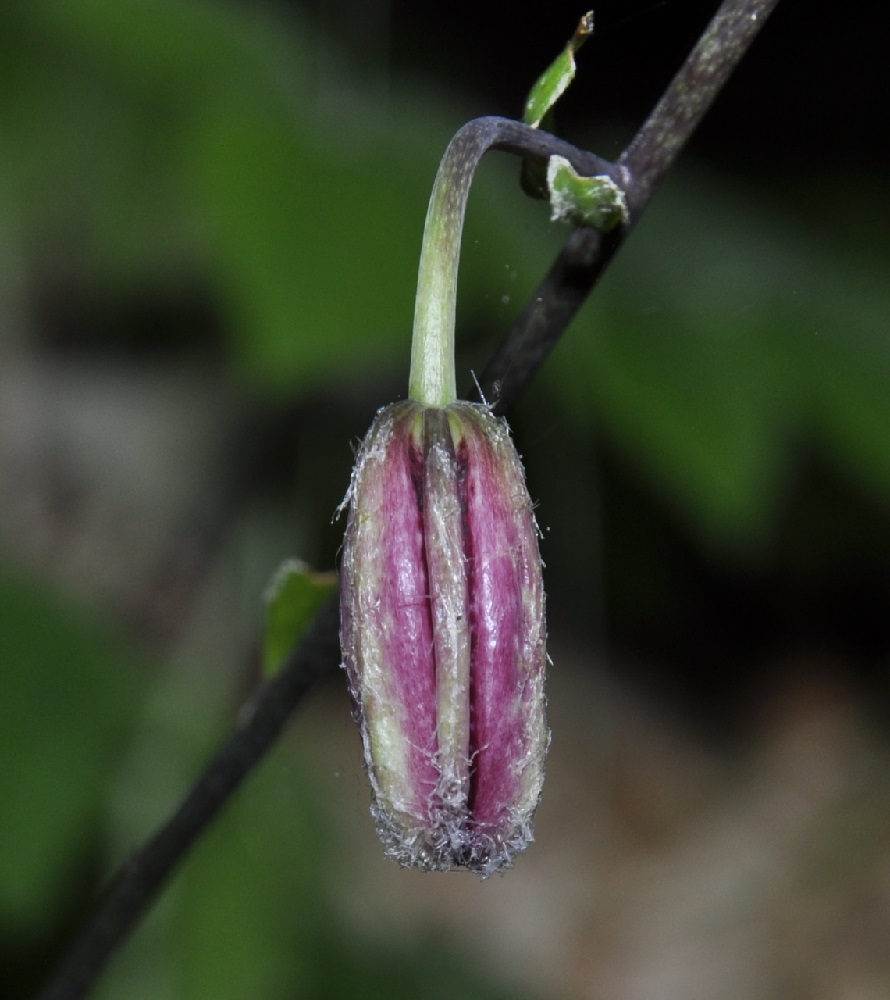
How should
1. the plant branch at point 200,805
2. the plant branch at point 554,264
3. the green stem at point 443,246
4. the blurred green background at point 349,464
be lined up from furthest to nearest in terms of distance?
the blurred green background at point 349,464 < the plant branch at point 200,805 < the plant branch at point 554,264 < the green stem at point 443,246

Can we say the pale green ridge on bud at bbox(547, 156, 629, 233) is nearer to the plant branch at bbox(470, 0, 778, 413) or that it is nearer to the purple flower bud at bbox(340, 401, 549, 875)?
the plant branch at bbox(470, 0, 778, 413)

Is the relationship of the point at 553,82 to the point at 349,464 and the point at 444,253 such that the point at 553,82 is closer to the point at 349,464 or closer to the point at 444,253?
the point at 444,253

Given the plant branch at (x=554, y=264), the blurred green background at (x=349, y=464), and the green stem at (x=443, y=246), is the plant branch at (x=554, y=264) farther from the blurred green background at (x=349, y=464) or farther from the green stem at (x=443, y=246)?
the blurred green background at (x=349, y=464)

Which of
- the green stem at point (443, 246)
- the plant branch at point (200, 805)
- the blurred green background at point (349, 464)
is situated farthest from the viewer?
the blurred green background at point (349, 464)

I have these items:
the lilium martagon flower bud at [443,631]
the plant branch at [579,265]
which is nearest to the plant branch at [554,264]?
the plant branch at [579,265]

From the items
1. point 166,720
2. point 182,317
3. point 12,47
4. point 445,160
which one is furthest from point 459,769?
point 182,317
